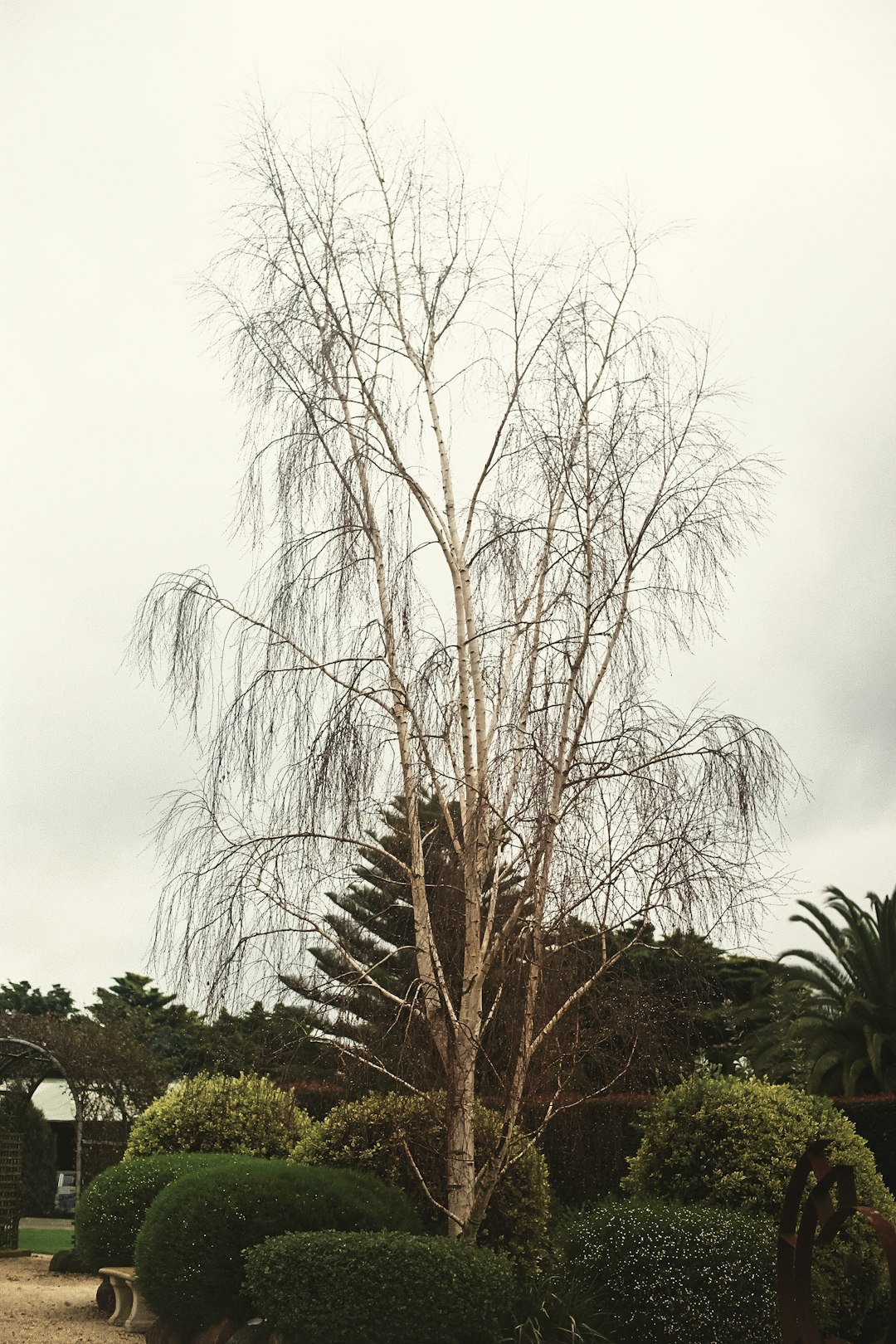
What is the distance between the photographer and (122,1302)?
8461 mm

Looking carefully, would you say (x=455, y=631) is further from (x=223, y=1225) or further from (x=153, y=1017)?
(x=153, y=1017)

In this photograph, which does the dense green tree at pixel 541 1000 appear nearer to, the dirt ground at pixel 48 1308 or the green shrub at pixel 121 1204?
the green shrub at pixel 121 1204

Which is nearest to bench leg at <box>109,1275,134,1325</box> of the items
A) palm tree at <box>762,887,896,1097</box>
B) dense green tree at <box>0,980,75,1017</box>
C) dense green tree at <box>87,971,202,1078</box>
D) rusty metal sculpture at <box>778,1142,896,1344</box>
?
rusty metal sculpture at <box>778,1142,896,1344</box>

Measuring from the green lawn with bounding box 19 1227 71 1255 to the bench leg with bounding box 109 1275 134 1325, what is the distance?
21.2 ft

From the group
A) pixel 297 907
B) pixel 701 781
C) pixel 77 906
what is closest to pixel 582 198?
pixel 701 781

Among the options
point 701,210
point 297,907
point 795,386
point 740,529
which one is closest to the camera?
point 297,907

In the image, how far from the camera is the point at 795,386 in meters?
9.58

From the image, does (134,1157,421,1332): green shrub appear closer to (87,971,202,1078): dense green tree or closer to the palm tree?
the palm tree

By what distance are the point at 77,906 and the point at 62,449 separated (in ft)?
11.9

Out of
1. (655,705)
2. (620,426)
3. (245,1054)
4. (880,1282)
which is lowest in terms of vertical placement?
(880,1282)

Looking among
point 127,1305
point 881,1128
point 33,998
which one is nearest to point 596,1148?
point 881,1128

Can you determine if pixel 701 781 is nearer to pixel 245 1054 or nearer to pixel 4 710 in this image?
pixel 4 710

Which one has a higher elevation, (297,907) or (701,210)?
(701,210)

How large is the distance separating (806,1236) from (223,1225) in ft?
12.1
